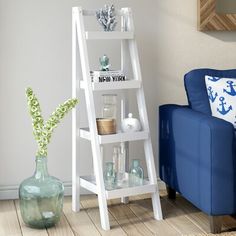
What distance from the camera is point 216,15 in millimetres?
4008

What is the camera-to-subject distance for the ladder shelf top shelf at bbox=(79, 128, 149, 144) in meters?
3.35

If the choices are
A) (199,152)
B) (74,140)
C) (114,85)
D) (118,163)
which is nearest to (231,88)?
(199,152)

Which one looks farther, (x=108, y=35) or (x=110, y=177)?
(x=110, y=177)

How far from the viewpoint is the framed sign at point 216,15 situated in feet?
13.0

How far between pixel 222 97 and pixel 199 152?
0.43 metres

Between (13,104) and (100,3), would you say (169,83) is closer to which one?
(100,3)

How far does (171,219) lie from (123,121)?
2.08ft

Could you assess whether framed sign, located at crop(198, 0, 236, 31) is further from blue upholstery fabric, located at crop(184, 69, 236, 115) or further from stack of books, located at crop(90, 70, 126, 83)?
stack of books, located at crop(90, 70, 126, 83)

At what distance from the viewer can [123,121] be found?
3533mm

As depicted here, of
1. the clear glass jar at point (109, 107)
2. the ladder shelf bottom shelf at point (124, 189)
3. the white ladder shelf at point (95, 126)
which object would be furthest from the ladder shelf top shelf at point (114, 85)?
the ladder shelf bottom shelf at point (124, 189)

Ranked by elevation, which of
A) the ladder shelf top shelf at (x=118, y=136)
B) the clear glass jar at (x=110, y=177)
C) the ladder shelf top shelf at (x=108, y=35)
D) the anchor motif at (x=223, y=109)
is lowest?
the clear glass jar at (x=110, y=177)

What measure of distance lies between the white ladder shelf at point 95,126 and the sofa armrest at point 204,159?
0.18 m

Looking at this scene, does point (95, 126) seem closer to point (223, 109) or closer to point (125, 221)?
point (125, 221)

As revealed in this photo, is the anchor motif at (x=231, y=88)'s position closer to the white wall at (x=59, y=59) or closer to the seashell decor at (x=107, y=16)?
the white wall at (x=59, y=59)
